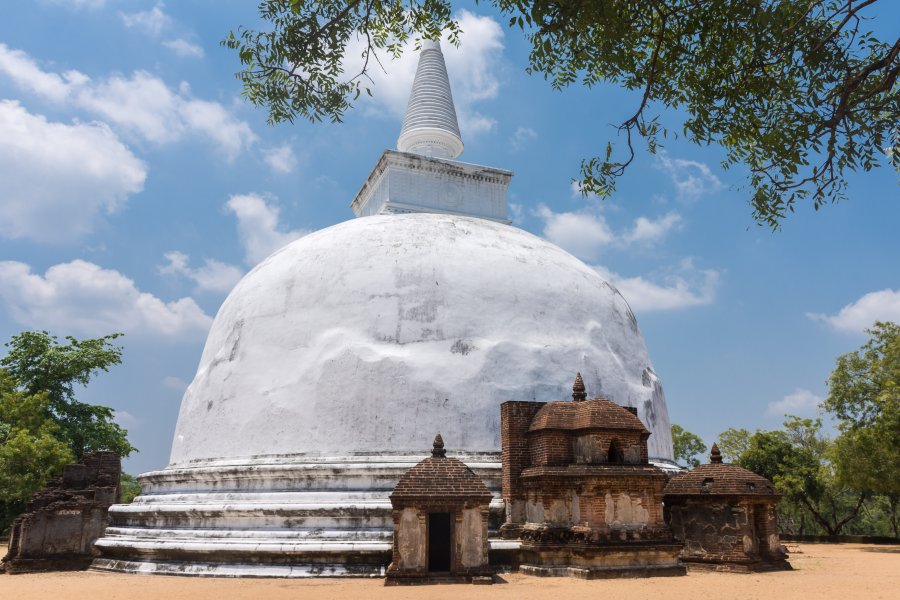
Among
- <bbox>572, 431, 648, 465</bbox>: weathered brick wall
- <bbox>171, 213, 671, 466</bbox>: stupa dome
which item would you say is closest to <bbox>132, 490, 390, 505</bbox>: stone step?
<bbox>171, 213, 671, 466</bbox>: stupa dome

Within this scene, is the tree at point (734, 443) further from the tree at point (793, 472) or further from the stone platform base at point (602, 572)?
the stone platform base at point (602, 572)

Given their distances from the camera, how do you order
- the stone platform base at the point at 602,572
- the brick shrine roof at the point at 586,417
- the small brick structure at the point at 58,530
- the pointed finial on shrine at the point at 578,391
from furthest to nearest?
the small brick structure at the point at 58,530, the pointed finial on shrine at the point at 578,391, the brick shrine roof at the point at 586,417, the stone platform base at the point at 602,572

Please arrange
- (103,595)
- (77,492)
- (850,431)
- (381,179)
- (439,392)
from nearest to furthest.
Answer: (103,595) < (439,392) < (77,492) < (381,179) < (850,431)

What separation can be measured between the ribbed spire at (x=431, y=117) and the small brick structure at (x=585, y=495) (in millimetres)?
11314

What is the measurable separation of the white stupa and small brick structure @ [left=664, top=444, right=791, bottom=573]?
1.82 meters

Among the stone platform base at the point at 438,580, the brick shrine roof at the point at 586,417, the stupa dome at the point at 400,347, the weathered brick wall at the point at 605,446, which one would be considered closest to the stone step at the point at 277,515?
the stupa dome at the point at 400,347

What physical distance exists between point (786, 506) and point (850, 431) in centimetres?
826

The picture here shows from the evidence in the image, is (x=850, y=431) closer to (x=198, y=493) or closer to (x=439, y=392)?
(x=439, y=392)

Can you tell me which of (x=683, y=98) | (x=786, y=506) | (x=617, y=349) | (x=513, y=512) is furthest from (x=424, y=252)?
(x=786, y=506)

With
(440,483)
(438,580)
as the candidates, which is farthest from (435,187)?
(438,580)

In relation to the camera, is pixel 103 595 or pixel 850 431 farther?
pixel 850 431

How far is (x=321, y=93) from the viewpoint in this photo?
7691 mm

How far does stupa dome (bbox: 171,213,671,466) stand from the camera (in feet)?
42.2

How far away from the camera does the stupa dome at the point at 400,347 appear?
12.9 meters
